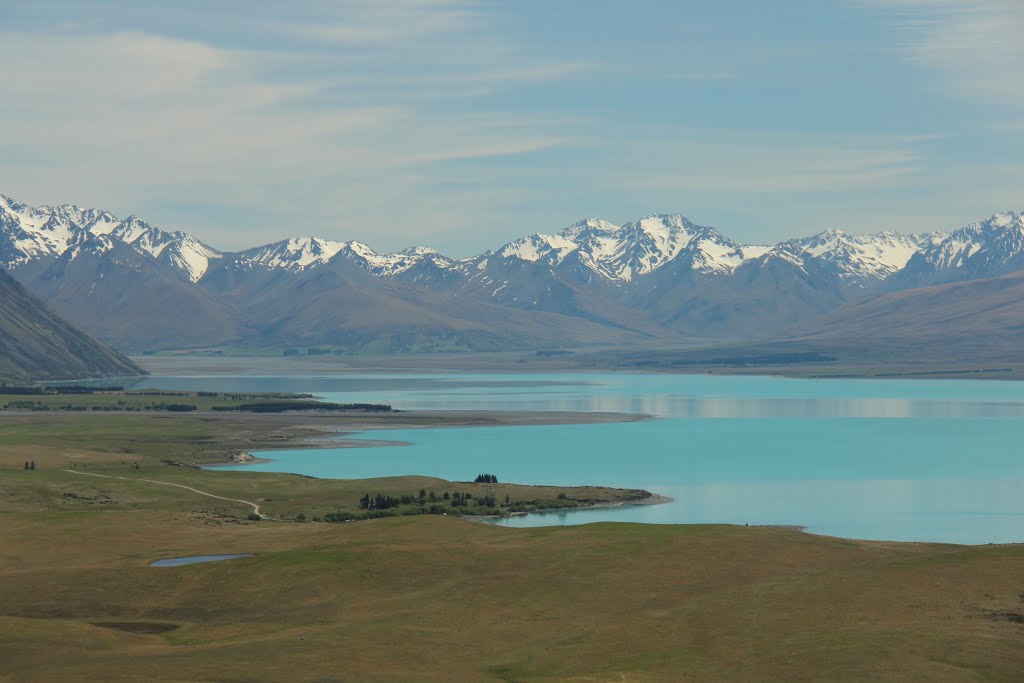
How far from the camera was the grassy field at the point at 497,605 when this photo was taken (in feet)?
167

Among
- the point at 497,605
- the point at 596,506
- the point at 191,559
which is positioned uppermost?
the point at 596,506

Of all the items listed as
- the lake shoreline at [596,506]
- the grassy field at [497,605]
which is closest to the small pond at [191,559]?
the grassy field at [497,605]

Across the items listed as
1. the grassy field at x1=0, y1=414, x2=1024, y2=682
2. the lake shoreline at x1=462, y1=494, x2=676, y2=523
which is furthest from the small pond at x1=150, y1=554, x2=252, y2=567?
the lake shoreline at x1=462, y1=494, x2=676, y2=523

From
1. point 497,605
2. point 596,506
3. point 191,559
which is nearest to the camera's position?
point 497,605

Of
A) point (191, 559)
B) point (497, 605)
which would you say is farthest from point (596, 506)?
point (497, 605)

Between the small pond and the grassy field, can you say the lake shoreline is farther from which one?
the small pond

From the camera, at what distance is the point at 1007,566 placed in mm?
64438

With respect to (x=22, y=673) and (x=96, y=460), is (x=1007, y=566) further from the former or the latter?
(x=96, y=460)

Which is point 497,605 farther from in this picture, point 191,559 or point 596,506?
point 596,506

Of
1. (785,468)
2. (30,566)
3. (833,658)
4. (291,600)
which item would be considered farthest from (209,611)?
(785,468)

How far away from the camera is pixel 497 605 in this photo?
6359 cm

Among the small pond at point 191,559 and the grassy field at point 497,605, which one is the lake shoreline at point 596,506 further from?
the small pond at point 191,559

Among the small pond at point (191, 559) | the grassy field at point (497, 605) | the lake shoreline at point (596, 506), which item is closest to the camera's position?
the grassy field at point (497, 605)

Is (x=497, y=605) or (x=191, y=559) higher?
(x=191, y=559)
